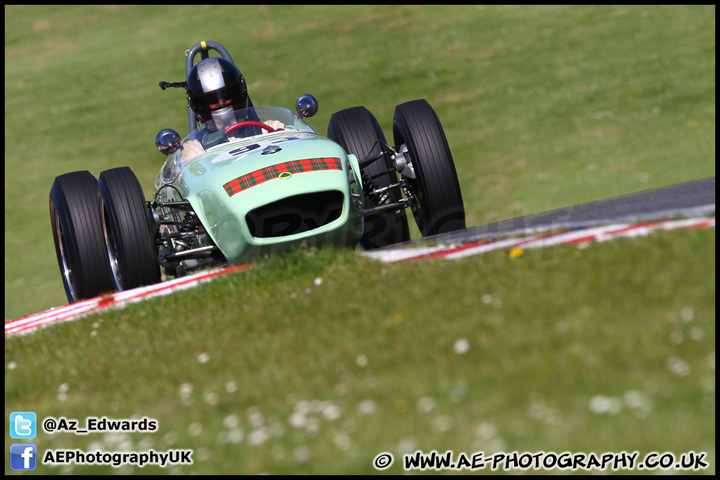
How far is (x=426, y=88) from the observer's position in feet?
76.2

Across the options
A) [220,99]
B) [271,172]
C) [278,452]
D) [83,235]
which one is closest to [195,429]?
[278,452]

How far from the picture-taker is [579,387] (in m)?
3.83

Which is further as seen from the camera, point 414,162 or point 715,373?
point 414,162

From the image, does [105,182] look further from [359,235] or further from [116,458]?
[116,458]

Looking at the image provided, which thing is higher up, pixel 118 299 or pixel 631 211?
pixel 631 211

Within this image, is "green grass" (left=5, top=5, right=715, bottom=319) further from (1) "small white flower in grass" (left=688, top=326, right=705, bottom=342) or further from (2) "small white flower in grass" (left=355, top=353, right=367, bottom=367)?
(1) "small white flower in grass" (left=688, top=326, right=705, bottom=342)

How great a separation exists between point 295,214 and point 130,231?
1566mm

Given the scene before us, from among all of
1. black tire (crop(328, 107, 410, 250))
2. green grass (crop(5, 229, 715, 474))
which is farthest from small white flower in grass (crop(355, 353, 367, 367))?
black tire (crop(328, 107, 410, 250))

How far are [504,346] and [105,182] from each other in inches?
192

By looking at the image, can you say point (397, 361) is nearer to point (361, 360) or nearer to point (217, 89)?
point (361, 360)

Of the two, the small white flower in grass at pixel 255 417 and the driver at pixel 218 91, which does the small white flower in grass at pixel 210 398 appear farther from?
the driver at pixel 218 91

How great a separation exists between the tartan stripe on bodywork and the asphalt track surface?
108 centimetres

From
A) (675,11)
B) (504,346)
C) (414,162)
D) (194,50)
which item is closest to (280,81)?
(675,11)

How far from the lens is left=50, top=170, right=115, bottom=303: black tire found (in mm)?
8367
